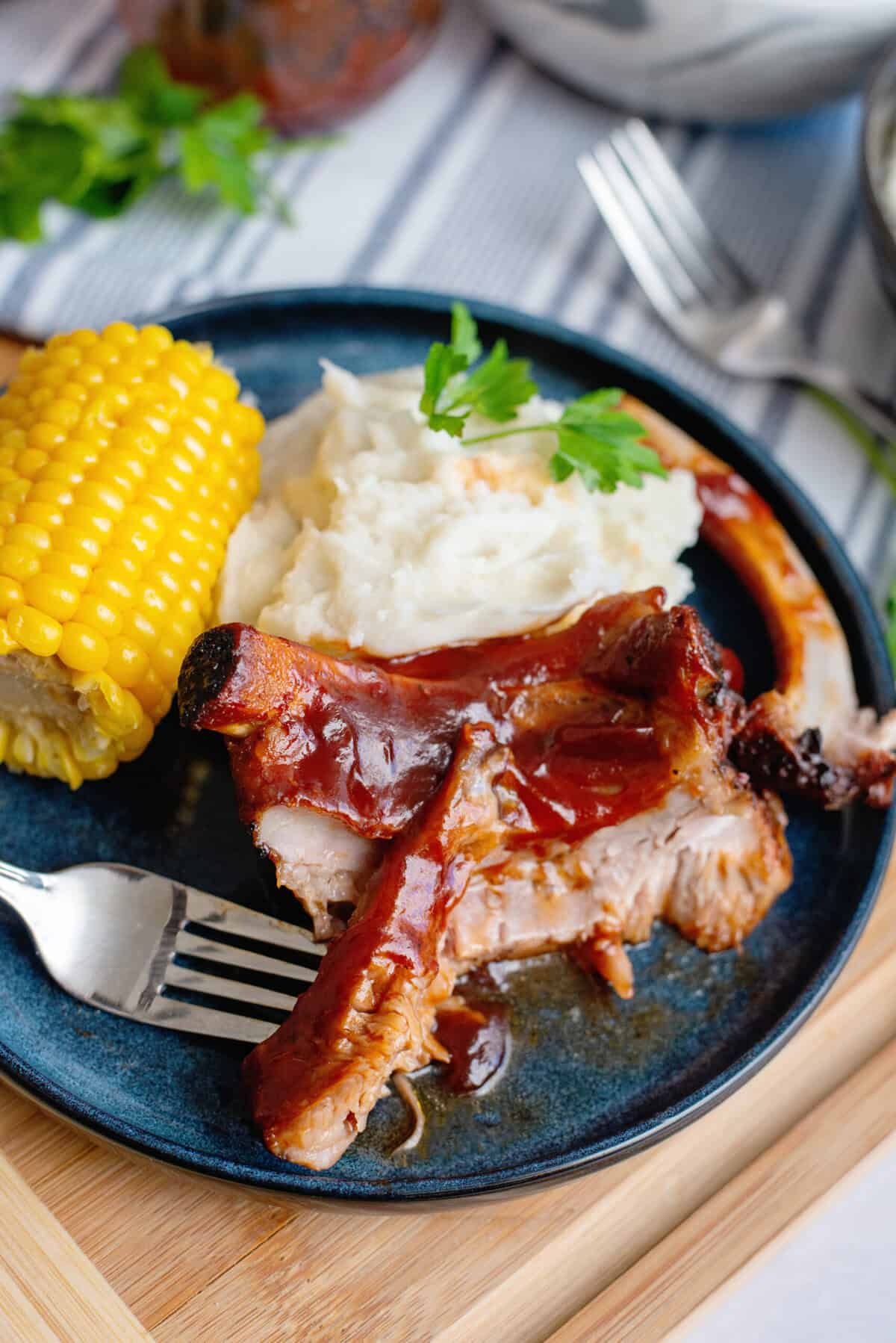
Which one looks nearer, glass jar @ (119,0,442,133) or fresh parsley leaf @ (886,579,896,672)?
fresh parsley leaf @ (886,579,896,672)

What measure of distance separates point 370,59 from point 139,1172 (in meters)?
3.44

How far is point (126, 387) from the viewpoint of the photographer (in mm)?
2768

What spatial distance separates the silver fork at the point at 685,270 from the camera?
3.94 meters

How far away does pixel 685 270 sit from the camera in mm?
4066

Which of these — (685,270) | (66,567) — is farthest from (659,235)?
(66,567)

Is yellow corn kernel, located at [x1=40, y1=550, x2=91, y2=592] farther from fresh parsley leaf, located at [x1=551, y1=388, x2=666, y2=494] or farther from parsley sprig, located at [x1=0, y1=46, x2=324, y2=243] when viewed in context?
parsley sprig, located at [x1=0, y1=46, x2=324, y2=243]

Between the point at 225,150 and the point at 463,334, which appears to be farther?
the point at 225,150

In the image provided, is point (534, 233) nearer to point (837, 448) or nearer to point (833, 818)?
point (837, 448)

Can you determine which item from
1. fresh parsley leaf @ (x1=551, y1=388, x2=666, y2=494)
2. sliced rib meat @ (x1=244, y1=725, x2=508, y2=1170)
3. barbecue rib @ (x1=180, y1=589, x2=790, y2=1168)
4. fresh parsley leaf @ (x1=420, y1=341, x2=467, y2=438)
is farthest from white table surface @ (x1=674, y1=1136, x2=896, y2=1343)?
fresh parsley leaf @ (x1=420, y1=341, x2=467, y2=438)

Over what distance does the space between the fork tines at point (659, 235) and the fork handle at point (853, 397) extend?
0.37 m

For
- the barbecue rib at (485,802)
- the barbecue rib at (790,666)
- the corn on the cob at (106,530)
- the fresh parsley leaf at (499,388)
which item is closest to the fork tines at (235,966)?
the barbecue rib at (485,802)

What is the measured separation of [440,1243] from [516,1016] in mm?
458

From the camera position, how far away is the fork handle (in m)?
3.79

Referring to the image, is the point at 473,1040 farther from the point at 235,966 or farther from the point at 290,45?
the point at 290,45
